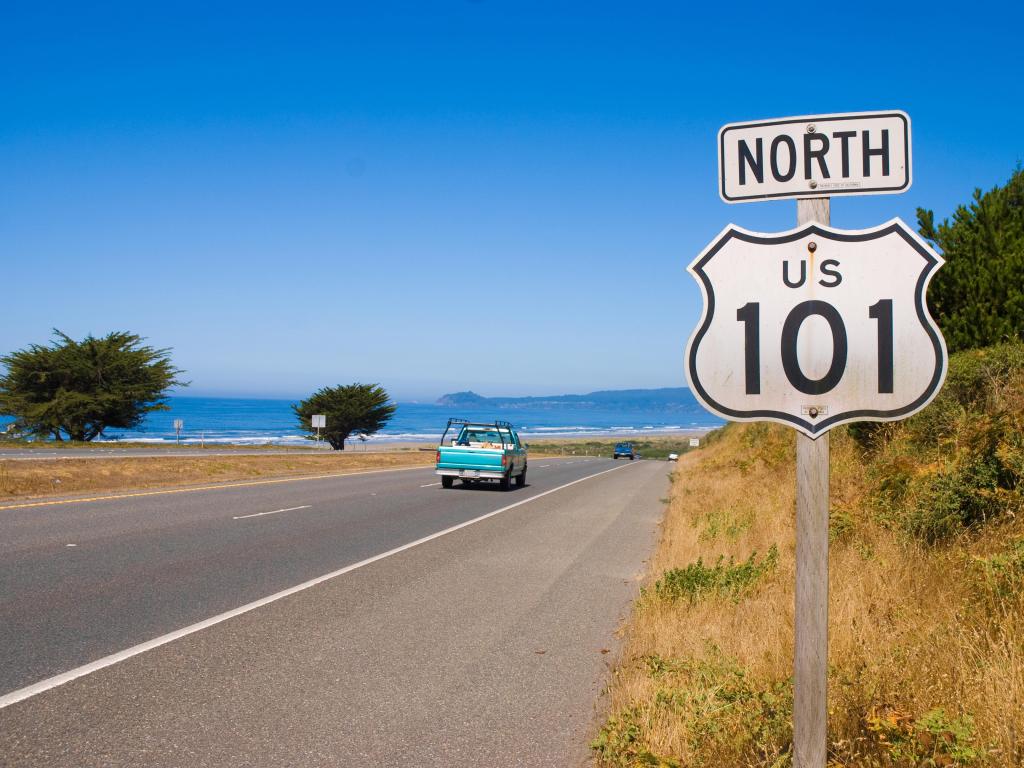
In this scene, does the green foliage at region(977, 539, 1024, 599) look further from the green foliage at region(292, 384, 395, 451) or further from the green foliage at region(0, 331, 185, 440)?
the green foliage at region(292, 384, 395, 451)

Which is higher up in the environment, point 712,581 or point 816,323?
point 816,323

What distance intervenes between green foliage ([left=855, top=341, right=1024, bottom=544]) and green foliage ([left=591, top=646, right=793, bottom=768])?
340cm

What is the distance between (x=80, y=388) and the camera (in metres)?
52.0

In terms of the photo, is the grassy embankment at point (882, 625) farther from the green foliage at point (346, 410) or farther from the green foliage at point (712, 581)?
the green foliage at point (346, 410)

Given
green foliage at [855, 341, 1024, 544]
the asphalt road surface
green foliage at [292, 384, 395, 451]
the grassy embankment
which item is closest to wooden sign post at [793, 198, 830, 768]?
the grassy embankment

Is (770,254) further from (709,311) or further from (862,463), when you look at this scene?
(862,463)

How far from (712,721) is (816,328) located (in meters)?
2.25

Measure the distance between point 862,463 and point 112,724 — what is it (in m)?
11.3

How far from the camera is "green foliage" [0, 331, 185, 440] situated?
50188 millimetres

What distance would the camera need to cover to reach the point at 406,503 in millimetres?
18578

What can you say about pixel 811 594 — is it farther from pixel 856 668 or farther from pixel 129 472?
pixel 129 472

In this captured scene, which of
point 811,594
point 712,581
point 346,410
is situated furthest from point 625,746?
point 346,410

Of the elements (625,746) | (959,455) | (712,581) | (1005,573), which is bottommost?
(625,746)

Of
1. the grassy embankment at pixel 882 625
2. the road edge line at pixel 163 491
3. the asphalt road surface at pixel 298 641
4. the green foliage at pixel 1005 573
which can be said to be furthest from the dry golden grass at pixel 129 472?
the green foliage at pixel 1005 573
